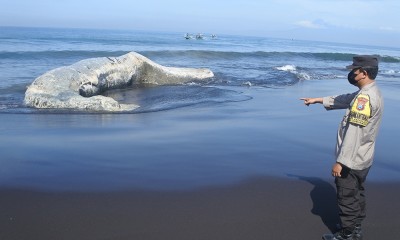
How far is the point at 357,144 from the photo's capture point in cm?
311

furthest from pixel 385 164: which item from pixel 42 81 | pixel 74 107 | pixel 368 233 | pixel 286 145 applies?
pixel 42 81

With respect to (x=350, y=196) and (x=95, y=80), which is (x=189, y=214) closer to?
(x=350, y=196)

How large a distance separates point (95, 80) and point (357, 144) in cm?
849

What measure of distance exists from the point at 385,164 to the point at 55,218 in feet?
13.0

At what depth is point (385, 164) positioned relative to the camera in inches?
200

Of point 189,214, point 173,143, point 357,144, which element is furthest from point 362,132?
point 173,143

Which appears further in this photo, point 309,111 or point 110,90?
point 110,90

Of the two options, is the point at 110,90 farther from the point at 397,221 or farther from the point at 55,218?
the point at 397,221

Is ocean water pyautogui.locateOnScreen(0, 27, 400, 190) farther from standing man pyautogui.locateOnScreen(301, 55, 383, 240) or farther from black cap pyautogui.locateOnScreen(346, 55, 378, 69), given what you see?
black cap pyautogui.locateOnScreen(346, 55, 378, 69)

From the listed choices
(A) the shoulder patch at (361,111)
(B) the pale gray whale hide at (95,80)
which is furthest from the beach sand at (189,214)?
(B) the pale gray whale hide at (95,80)

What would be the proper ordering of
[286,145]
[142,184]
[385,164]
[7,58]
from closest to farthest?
[142,184]
[385,164]
[286,145]
[7,58]

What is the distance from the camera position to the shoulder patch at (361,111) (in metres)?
3.04

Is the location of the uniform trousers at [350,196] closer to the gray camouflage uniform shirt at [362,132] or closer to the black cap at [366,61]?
the gray camouflage uniform shirt at [362,132]

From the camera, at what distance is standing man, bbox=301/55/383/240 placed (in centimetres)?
309
